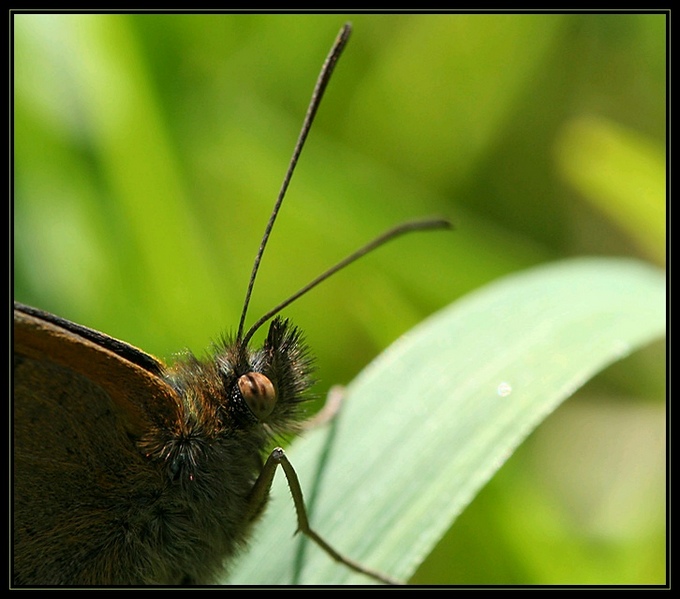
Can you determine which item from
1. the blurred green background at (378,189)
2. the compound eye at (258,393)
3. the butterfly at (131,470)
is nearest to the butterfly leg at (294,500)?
the butterfly at (131,470)

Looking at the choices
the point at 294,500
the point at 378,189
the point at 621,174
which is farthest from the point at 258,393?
the point at 621,174

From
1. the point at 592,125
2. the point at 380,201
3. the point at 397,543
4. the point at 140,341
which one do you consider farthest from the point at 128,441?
the point at 592,125

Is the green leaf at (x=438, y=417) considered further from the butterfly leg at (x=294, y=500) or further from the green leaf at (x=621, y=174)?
the green leaf at (x=621, y=174)

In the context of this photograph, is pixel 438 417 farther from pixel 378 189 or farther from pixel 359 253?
pixel 378 189

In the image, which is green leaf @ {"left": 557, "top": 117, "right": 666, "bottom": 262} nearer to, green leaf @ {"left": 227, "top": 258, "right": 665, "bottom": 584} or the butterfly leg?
green leaf @ {"left": 227, "top": 258, "right": 665, "bottom": 584}

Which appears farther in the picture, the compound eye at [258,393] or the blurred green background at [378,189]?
the blurred green background at [378,189]

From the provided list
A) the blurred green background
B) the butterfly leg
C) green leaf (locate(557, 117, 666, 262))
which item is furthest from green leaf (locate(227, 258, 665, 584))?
green leaf (locate(557, 117, 666, 262))
